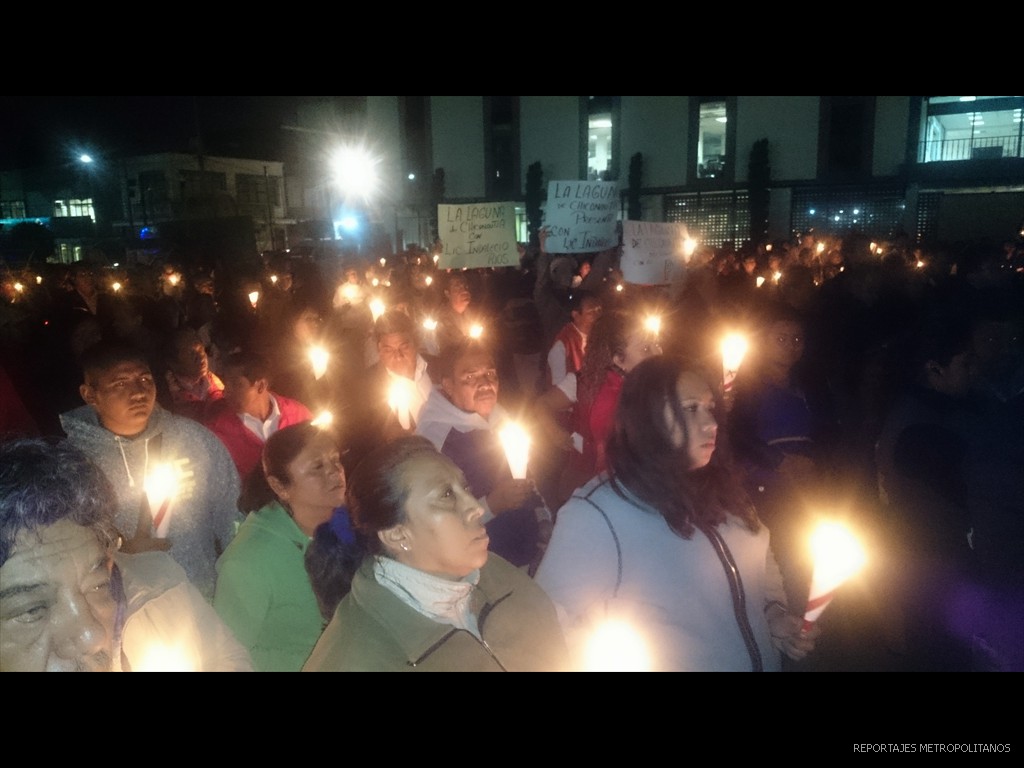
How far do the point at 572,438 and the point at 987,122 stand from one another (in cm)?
2761

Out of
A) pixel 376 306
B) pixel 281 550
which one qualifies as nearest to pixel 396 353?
pixel 281 550

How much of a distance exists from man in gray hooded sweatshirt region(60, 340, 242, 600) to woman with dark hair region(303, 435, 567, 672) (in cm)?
150

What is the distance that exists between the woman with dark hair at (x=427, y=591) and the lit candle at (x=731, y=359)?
2.81m

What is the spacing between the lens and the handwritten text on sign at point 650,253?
8.29 m

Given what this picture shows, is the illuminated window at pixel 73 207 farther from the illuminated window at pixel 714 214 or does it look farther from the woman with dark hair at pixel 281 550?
the woman with dark hair at pixel 281 550

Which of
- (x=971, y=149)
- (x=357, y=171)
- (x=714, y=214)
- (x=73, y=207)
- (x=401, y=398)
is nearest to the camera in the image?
(x=401, y=398)

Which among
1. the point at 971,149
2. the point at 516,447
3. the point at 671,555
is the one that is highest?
the point at 971,149

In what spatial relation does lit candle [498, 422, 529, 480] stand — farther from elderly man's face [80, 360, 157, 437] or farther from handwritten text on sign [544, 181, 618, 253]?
handwritten text on sign [544, 181, 618, 253]

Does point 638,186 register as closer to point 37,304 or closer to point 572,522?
point 37,304

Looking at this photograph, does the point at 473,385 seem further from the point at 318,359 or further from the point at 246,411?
the point at 318,359

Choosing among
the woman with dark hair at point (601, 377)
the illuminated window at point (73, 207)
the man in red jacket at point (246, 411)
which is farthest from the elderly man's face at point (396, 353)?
the illuminated window at point (73, 207)

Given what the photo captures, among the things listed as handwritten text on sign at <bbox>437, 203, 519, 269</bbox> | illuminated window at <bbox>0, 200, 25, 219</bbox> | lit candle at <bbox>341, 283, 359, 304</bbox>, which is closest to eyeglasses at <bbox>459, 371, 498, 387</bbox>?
handwritten text on sign at <bbox>437, 203, 519, 269</bbox>

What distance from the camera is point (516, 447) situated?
3.15m

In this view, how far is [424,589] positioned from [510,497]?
1.09 metres
